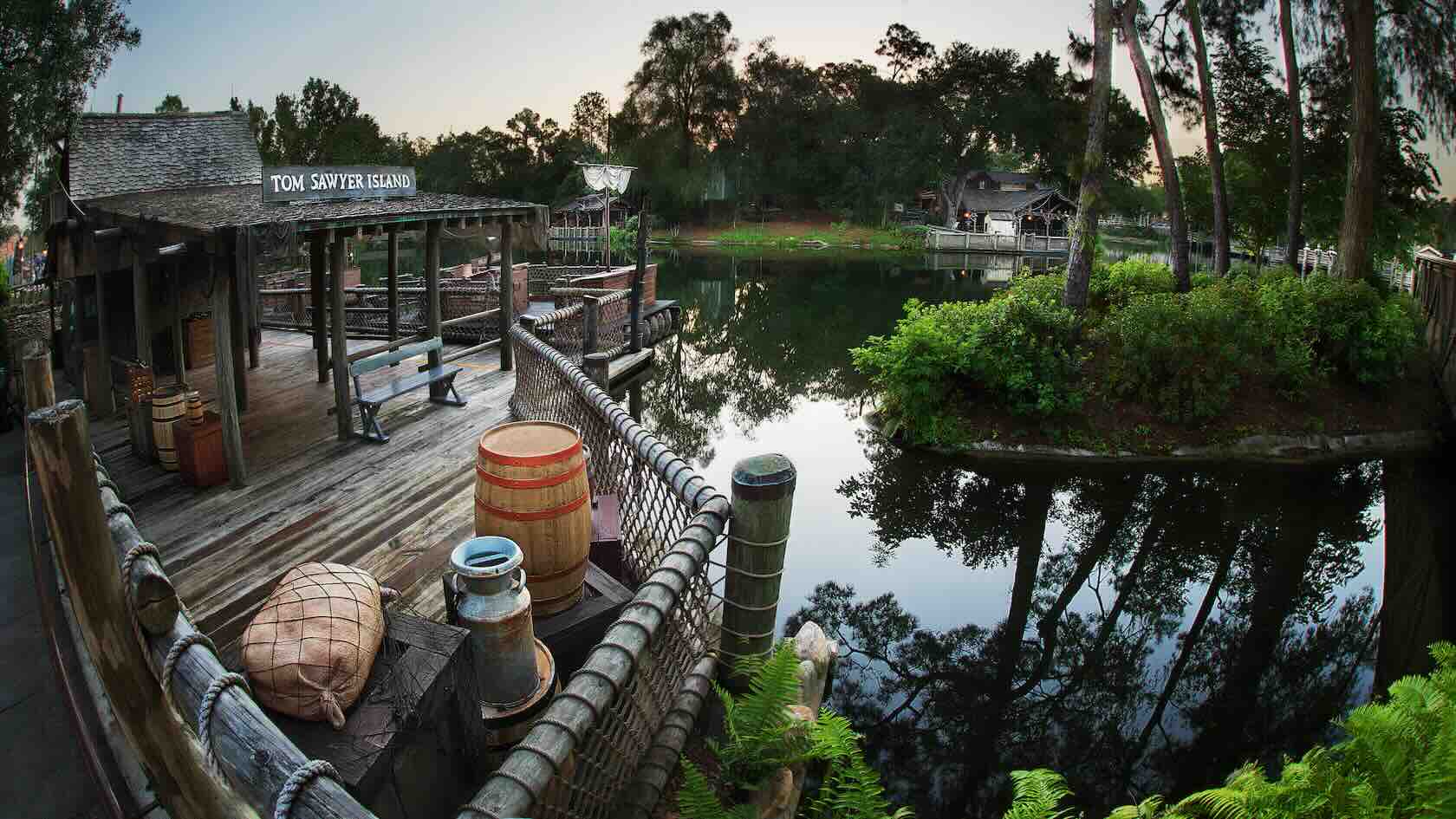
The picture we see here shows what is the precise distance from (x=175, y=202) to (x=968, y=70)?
6611 centimetres

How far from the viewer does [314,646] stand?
2.51 meters

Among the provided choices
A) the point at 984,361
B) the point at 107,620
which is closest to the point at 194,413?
the point at 107,620

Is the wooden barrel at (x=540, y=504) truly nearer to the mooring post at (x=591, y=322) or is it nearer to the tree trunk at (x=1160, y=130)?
the mooring post at (x=591, y=322)

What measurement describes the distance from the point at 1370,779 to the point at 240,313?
10.9 metres

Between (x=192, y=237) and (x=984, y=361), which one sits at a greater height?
(x=192, y=237)

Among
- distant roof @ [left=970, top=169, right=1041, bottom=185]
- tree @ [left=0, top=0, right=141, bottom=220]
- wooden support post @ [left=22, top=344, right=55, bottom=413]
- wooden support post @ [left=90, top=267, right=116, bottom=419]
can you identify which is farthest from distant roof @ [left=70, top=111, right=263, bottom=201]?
distant roof @ [left=970, top=169, right=1041, bottom=185]

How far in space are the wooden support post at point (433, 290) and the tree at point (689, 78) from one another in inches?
2432

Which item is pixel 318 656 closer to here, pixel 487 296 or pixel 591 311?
pixel 591 311

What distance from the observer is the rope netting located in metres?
2.23

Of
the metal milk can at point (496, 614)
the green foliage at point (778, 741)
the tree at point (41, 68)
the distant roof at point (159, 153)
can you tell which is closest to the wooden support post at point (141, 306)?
the distant roof at point (159, 153)

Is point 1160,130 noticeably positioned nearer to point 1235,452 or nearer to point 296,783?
point 1235,452

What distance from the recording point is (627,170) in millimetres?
18312

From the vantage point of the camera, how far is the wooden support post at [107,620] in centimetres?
201

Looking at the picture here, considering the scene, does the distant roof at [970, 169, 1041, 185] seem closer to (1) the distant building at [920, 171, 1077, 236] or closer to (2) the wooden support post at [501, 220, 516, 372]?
(1) the distant building at [920, 171, 1077, 236]
